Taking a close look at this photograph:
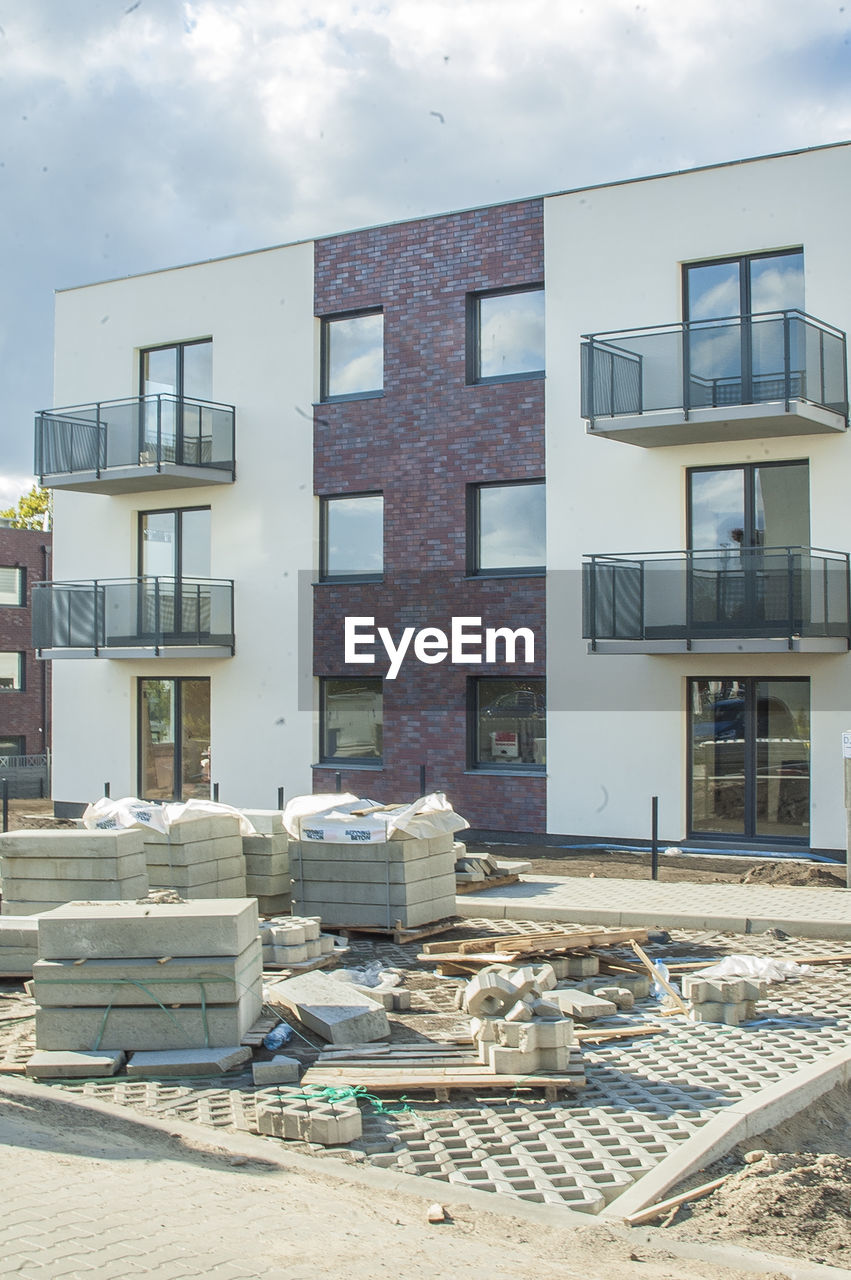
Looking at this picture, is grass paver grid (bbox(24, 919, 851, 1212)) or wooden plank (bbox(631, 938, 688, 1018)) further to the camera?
wooden plank (bbox(631, 938, 688, 1018))

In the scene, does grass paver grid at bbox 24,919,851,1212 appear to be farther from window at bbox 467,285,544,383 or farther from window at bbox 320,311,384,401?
window at bbox 320,311,384,401

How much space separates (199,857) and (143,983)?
391cm

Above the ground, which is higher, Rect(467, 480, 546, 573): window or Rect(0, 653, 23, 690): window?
Rect(467, 480, 546, 573): window

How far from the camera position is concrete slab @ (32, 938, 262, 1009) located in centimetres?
789

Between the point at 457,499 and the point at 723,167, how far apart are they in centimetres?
604

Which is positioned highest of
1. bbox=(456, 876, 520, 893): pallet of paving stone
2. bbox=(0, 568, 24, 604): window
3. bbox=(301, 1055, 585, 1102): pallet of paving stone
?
bbox=(0, 568, 24, 604): window

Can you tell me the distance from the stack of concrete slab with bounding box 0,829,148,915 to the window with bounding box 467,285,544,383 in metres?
11.2

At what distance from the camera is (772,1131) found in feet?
22.0

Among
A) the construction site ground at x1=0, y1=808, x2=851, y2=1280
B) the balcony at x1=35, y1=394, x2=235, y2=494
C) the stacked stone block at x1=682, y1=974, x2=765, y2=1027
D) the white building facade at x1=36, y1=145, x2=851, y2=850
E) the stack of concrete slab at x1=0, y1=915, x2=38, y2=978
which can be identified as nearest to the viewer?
the construction site ground at x1=0, y1=808, x2=851, y2=1280

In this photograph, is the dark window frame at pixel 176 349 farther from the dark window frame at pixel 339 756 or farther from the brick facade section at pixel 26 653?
the brick facade section at pixel 26 653

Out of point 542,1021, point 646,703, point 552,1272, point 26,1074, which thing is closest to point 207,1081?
point 26,1074

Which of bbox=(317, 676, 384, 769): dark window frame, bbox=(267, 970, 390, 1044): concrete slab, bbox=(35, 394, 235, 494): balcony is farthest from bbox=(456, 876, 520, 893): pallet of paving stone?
bbox=(35, 394, 235, 494): balcony

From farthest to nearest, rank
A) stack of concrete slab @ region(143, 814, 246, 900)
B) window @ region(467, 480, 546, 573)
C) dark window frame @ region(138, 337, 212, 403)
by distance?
dark window frame @ region(138, 337, 212, 403)
window @ region(467, 480, 546, 573)
stack of concrete slab @ region(143, 814, 246, 900)

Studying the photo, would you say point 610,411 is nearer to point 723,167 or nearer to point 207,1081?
point 723,167
